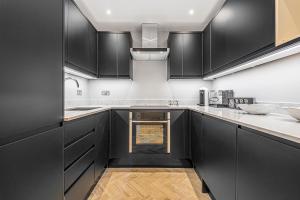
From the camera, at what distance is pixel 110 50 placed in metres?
3.10

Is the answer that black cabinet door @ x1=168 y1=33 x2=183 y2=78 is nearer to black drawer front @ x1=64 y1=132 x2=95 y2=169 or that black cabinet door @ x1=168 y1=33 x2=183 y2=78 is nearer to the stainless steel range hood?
the stainless steel range hood

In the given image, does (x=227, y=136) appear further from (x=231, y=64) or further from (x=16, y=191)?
(x=16, y=191)

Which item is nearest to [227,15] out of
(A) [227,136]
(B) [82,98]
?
(A) [227,136]

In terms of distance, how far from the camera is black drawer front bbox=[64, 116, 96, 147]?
1.32m

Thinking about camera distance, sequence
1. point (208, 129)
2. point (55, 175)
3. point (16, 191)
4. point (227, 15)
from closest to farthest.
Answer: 1. point (16, 191)
2. point (55, 175)
3. point (208, 129)
4. point (227, 15)

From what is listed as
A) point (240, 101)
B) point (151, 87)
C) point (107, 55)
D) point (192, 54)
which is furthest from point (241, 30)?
point (107, 55)

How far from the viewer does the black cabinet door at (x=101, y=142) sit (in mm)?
2143

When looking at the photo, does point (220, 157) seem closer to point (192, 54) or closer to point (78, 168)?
point (78, 168)

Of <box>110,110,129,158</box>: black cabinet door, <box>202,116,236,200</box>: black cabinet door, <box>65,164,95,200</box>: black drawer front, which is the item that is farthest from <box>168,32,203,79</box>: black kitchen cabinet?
<box>65,164,95,200</box>: black drawer front

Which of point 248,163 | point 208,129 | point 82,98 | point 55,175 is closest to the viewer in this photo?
point 248,163

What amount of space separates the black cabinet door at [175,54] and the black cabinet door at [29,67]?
220 centimetres

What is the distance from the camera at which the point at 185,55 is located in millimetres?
3123

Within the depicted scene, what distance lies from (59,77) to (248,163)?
4.20 ft

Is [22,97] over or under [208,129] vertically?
over
